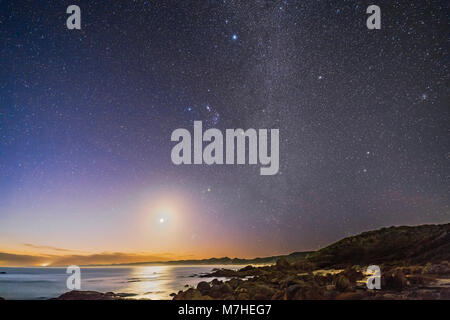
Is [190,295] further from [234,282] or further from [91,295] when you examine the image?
[91,295]

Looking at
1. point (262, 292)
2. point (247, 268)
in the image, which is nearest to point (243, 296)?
point (262, 292)

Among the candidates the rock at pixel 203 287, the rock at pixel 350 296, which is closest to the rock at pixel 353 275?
the rock at pixel 350 296

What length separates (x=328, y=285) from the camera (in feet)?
29.2

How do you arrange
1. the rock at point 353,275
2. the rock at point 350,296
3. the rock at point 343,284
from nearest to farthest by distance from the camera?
1. the rock at point 350,296
2. the rock at point 343,284
3. the rock at point 353,275

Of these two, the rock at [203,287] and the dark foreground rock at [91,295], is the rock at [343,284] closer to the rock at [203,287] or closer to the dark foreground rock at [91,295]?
the rock at [203,287]

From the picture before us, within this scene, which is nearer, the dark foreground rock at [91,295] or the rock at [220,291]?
the rock at [220,291]

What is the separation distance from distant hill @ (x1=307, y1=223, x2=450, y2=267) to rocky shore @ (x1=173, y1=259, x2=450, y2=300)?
1.19ft

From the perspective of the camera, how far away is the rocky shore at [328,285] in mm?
8273

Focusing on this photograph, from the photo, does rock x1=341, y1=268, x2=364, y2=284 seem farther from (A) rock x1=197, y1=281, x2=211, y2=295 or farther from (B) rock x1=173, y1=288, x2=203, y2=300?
(B) rock x1=173, y1=288, x2=203, y2=300

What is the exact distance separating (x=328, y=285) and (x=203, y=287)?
315cm

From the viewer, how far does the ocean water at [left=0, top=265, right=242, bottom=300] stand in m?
9.46

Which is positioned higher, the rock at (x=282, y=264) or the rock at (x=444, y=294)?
the rock at (x=282, y=264)

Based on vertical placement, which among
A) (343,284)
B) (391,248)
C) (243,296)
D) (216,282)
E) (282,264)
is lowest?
(243,296)
